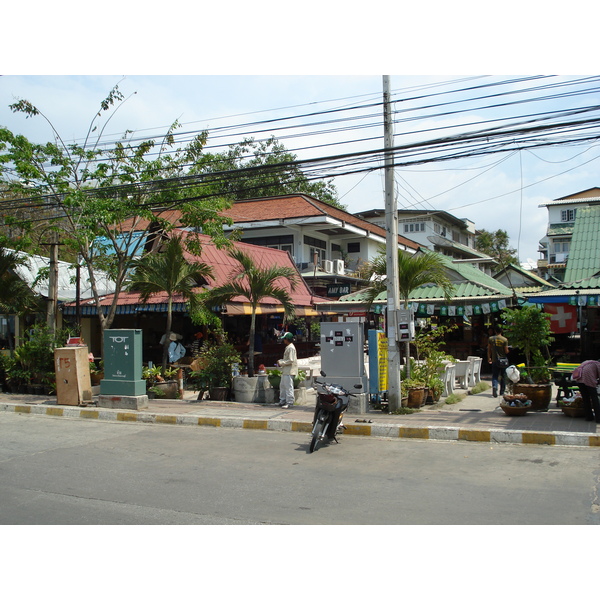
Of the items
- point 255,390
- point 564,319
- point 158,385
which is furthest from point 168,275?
point 564,319

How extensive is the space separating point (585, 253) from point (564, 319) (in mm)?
2428

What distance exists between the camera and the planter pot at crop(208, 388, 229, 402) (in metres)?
13.4

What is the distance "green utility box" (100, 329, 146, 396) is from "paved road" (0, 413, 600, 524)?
2.65 meters

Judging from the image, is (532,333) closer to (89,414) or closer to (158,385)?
(158,385)

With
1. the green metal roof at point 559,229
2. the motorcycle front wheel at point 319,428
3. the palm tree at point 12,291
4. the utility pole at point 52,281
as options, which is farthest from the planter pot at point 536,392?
the green metal roof at point 559,229

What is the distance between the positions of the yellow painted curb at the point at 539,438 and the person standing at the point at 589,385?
1258 millimetres

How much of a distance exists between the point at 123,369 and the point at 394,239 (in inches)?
260

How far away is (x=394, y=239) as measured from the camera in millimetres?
11234

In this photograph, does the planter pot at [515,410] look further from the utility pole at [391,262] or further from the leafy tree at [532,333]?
the utility pole at [391,262]

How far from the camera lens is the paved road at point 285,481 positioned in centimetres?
555

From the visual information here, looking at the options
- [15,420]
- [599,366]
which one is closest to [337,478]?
[599,366]

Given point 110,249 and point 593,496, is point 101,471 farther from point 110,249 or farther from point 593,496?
point 110,249

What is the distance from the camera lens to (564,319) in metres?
17.5

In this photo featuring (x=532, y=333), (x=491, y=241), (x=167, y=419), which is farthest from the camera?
(x=491, y=241)
